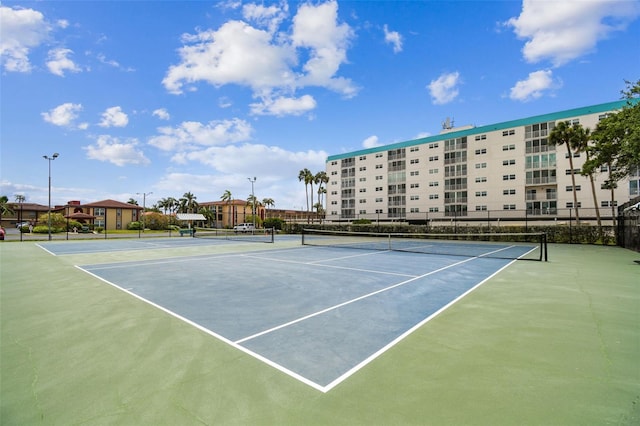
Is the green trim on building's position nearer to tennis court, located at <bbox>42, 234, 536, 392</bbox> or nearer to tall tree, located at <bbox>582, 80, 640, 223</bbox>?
tall tree, located at <bbox>582, 80, 640, 223</bbox>

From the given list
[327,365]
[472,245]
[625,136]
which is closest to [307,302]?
[327,365]

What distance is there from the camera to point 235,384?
368 cm

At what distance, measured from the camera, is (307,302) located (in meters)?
7.38

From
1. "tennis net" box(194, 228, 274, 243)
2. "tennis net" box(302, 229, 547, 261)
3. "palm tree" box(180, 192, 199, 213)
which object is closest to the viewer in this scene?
"tennis net" box(302, 229, 547, 261)

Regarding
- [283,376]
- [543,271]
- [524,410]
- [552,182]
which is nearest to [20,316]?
[283,376]

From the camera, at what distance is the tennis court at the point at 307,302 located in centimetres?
457

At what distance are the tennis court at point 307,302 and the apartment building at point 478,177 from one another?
32.5 m

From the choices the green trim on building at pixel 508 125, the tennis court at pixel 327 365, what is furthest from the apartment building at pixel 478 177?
the tennis court at pixel 327 365

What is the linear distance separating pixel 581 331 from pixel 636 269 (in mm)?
11239

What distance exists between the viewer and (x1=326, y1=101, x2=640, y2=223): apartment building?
45.3 meters

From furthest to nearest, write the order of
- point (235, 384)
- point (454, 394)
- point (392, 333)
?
point (392, 333)
point (235, 384)
point (454, 394)

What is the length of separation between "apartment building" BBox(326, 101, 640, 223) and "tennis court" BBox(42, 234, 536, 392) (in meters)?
32.5

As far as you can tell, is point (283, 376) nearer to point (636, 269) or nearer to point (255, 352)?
point (255, 352)

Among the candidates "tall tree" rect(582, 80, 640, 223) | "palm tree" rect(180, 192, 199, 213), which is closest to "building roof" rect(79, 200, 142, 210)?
"palm tree" rect(180, 192, 199, 213)
